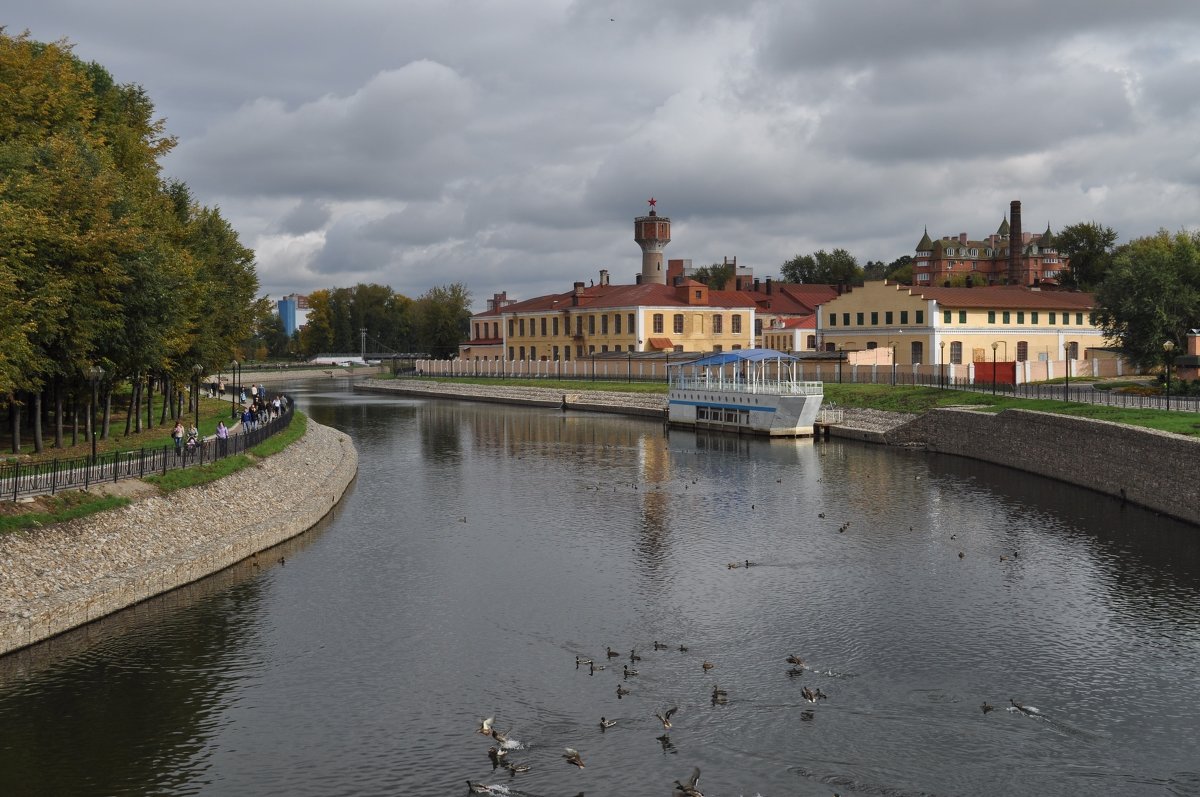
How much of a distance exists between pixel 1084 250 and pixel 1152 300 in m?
75.9

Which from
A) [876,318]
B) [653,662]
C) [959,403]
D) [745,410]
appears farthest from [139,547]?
[876,318]

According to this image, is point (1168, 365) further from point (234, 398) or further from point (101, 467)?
point (234, 398)

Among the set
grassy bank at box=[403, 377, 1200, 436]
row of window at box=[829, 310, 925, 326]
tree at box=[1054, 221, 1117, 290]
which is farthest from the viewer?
tree at box=[1054, 221, 1117, 290]

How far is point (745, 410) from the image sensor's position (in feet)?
232

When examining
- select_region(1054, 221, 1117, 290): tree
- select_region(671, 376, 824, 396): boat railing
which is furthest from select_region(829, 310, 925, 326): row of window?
select_region(1054, 221, 1117, 290): tree

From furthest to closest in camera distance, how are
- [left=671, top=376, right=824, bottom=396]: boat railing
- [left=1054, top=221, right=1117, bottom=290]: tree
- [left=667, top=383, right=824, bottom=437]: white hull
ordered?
[left=1054, top=221, right=1117, bottom=290]: tree
[left=671, top=376, right=824, bottom=396]: boat railing
[left=667, top=383, right=824, bottom=437]: white hull

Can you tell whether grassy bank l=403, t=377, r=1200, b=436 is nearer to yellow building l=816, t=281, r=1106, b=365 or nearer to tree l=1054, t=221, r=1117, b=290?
yellow building l=816, t=281, r=1106, b=365

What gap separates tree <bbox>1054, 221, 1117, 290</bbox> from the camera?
132000mm

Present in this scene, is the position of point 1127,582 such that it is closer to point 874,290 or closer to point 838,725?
point 838,725

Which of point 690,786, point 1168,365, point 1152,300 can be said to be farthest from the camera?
point 1152,300

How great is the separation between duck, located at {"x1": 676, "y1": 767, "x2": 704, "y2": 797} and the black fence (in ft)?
60.0

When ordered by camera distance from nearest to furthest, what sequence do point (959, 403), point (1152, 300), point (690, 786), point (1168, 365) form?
point (690, 786), point (1168, 365), point (959, 403), point (1152, 300)

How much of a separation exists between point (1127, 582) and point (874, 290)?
67121 millimetres

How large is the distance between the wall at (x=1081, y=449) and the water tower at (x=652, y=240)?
67.9 metres
